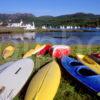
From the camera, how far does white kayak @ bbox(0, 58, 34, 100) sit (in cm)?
841

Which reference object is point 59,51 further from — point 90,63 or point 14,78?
point 14,78

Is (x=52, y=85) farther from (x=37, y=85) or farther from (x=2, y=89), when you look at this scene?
(x=2, y=89)

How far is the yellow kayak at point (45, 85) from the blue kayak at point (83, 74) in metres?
0.61

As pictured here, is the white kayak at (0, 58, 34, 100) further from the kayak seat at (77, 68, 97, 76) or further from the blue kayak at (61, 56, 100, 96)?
the kayak seat at (77, 68, 97, 76)

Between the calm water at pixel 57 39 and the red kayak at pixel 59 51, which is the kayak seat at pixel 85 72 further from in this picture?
the calm water at pixel 57 39

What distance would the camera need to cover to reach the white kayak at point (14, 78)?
8406 millimetres

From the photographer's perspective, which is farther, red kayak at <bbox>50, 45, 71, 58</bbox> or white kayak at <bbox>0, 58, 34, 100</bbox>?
red kayak at <bbox>50, 45, 71, 58</bbox>

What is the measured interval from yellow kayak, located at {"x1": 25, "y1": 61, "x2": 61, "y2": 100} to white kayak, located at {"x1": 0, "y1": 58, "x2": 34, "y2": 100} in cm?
44

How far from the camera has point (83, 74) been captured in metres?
10.1

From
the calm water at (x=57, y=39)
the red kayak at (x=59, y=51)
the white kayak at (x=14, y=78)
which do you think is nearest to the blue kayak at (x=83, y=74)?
the white kayak at (x=14, y=78)

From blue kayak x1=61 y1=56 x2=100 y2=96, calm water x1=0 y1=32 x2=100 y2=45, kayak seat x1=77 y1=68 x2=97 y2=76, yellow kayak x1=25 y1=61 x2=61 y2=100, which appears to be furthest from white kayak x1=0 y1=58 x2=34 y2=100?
calm water x1=0 y1=32 x2=100 y2=45

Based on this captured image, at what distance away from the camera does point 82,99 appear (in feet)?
29.2

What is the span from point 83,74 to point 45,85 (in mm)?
1912

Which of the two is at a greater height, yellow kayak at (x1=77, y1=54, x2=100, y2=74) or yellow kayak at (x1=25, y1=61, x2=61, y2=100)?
yellow kayak at (x1=25, y1=61, x2=61, y2=100)
